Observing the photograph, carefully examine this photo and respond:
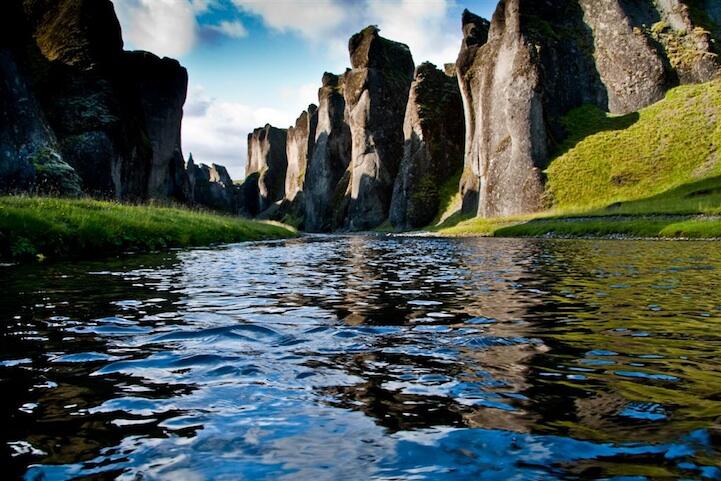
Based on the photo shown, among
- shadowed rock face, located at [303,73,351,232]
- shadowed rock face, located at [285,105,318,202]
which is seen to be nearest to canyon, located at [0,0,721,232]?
shadowed rock face, located at [303,73,351,232]

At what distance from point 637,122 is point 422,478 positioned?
243 feet

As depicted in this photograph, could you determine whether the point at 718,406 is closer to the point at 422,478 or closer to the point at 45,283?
the point at 422,478

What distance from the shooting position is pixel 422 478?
3.03 metres

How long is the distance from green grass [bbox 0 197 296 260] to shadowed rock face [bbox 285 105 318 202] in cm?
11571

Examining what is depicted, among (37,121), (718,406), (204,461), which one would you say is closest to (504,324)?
(718,406)

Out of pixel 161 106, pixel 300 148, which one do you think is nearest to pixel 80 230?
pixel 161 106

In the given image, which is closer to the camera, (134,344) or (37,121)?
(134,344)

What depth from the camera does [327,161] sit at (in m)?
128

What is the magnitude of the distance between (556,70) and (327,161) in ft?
204

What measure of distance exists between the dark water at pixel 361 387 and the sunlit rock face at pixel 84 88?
1250 inches

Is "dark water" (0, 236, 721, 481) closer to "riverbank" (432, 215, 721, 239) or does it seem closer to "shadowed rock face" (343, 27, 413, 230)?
"riverbank" (432, 215, 721, 239)

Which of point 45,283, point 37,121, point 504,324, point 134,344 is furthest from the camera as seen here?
point 37,121

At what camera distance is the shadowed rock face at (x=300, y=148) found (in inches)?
5787

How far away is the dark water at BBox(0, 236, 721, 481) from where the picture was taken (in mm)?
3232
